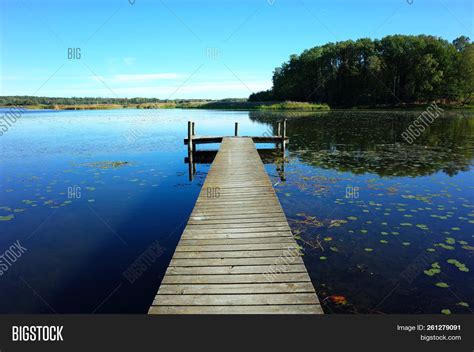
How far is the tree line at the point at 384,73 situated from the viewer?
70.2m

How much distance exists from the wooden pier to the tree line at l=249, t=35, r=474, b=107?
79.1 m

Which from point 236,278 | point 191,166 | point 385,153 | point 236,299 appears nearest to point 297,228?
point 236,278

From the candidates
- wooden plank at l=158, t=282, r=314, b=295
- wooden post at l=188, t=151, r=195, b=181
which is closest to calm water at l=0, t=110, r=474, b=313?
wooden post at l=188, t=151, r=195, b=181

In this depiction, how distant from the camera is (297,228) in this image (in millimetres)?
8062

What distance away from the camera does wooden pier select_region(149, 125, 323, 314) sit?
12.7ft

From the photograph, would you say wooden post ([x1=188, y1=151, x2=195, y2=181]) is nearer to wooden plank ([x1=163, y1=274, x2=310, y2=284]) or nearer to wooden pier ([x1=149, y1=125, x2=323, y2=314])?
wooden pier ([x1=149, y1=125, x2=323, y2=314])

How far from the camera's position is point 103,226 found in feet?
28.9

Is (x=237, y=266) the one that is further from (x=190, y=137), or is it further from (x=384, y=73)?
(x=384, y=73)

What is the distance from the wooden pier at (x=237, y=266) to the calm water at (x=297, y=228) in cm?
113

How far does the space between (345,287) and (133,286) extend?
4034 mm

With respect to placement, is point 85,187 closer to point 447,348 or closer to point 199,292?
point 199,292

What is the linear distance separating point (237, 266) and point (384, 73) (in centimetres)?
8814

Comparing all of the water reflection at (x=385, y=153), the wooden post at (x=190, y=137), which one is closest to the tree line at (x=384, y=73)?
the water reflection at (x=385, y=153)

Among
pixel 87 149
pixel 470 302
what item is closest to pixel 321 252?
pixel 470 302
